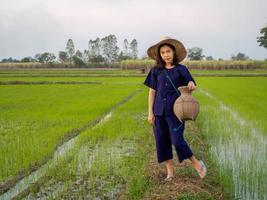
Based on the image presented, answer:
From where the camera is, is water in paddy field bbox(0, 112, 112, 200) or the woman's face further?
water in paddy field bbox(0, 112, 112, 200)

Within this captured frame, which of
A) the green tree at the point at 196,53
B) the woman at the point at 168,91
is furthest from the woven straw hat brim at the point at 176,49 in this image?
the green tree at the point at 196,53

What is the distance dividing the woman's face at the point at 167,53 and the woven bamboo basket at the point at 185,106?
0.30 meters

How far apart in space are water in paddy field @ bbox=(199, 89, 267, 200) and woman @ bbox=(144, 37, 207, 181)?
610 millimetres

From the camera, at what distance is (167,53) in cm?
351

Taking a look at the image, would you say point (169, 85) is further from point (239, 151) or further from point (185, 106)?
point (239, 151)

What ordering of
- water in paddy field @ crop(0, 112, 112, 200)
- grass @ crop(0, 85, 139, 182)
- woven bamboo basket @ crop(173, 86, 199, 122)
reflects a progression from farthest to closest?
grass @ crop(0, 85, 139, 182) < water in paddy field @ crop(0, 112, 112, 200) < woven bamboo basket @ crop(173, 86, 199, 122)

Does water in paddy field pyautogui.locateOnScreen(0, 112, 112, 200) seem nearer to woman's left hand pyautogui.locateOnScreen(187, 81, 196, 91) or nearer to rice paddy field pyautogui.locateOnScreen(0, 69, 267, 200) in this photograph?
rice paddy field pyautogui.locateOnScreen(0, 69, 267, 200)

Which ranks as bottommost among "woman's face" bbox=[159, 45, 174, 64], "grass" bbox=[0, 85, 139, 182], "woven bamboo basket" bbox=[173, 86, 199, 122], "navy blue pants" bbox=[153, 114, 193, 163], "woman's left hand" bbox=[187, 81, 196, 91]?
"grass" bbox=[0, 85, 139, 182]

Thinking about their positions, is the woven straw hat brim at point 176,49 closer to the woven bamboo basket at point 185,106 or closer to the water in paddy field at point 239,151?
the woven bamboo basket at point 185,106

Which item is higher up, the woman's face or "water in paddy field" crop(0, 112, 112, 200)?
the woman's face

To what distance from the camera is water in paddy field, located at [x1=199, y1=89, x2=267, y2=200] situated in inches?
153

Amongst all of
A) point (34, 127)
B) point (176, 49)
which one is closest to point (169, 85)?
point (176, 49)

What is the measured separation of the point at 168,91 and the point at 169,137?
1.50 feet

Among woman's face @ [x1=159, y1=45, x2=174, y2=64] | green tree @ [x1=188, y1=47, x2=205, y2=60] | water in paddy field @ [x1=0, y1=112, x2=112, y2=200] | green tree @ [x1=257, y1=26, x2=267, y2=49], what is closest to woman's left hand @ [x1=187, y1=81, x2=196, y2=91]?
woman's face @ [x1=159, y1=45, x2=174, y2=64]
